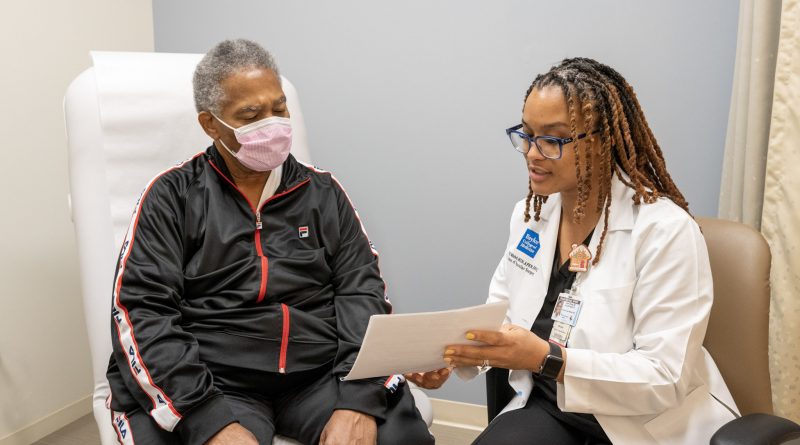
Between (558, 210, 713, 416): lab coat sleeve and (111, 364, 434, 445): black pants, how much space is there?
383 mm

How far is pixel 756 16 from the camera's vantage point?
180 cm

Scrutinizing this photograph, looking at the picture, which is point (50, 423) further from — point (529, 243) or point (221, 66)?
point (529, 243)

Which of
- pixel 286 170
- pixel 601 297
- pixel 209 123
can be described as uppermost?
pixel 209 123

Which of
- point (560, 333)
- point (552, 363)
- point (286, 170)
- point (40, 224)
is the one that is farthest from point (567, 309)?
point (40, 224)

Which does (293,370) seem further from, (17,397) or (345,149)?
(17,397)

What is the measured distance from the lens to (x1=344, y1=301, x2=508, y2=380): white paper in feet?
4.09

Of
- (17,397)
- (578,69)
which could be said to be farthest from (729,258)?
(17,397)

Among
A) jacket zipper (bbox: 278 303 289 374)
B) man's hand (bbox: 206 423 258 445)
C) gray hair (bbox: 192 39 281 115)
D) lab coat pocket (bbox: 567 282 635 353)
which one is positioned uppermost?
gray hair (bbox: 192 39 281 115)

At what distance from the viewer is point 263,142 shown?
1.64 metres

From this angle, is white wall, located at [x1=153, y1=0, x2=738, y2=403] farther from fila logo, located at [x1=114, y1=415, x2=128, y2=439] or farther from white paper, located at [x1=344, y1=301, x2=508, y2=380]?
fila logo, located at [x1=114, y1=415, x2=128, y2=439]

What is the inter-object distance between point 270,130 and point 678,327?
992 mm

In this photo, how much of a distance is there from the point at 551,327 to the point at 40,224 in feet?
6.02

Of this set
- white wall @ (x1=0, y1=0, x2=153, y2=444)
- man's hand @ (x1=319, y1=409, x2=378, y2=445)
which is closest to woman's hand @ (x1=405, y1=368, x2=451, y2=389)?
man's hand @ (x1=319, y1=409, x2=378, y2=445)

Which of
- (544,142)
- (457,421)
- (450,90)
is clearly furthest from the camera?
(457,421)
